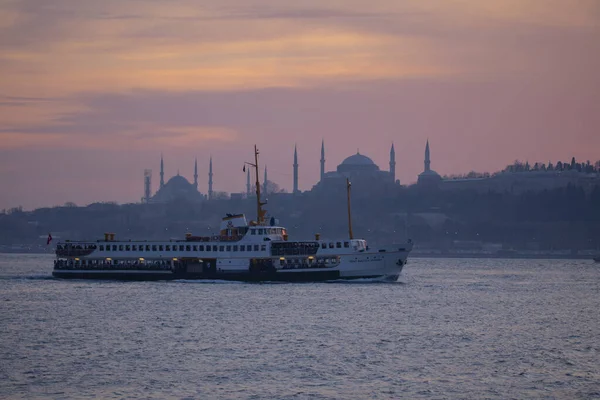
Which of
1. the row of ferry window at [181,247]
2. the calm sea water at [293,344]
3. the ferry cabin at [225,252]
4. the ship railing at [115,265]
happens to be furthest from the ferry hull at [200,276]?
the row of ferry window at [181,247]

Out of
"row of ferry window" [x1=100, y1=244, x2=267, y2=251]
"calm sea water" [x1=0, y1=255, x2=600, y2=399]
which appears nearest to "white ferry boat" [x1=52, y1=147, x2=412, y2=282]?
"row of ferry window" [x1=100, y1=244, x2=267, y2=251]

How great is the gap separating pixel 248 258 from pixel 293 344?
38.5 m

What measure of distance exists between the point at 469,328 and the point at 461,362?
46.7ft

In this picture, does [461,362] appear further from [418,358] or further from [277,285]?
[277,285]

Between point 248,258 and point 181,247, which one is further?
point 181,247

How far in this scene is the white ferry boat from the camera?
96062 mm

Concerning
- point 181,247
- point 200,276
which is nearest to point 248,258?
point 200,276

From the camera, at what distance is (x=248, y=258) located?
97250 millimetres

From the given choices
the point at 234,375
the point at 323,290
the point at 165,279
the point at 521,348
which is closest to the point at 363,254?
the point at 323,290

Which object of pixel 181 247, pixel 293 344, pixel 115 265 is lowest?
pixel 293 344

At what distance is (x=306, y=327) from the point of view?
66.2 metres

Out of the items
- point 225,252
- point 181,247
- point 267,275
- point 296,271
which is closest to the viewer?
point 296,271

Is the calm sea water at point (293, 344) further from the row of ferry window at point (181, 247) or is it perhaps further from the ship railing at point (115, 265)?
the ship railing at point (115, 265)

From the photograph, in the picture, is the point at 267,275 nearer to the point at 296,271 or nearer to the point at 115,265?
the point at 296,271
